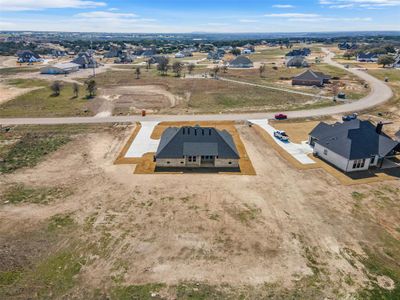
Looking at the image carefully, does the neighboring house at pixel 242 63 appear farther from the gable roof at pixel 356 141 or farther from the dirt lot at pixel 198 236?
the dirt lot at pixel 198 236

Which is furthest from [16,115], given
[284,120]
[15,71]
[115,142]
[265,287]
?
[15,71]

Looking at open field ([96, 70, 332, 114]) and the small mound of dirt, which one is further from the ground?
open field ([96, 70, 332, 114])

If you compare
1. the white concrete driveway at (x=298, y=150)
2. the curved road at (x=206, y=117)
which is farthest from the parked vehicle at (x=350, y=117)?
the white concrete driveway at (x=298, y=150)

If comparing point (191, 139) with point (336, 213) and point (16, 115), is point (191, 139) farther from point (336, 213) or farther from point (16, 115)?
point (16, 115)

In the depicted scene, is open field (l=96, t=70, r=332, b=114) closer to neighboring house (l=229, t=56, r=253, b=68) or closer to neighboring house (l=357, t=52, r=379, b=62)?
neighboring house (l=229, t=56, r=253, b=68)

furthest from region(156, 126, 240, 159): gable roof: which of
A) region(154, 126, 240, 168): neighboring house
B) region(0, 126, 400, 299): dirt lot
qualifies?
region(0, 126, 400, 299): dirt lot

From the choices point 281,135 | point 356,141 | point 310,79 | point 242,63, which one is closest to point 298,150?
point 281,135
